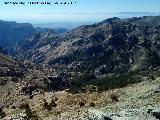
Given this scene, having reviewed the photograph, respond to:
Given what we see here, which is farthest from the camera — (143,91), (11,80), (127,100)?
(11,80)

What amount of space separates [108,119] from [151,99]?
10216mm

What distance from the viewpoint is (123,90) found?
64938 millimetres

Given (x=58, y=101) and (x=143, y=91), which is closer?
(x=143, y=91)

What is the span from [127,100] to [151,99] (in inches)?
155

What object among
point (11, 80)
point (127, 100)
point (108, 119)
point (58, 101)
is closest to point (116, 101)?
point (127, 100)

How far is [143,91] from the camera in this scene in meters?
58.9

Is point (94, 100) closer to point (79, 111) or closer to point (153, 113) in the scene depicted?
point (79, 111)

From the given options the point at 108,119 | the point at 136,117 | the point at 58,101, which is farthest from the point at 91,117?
the point at 58,101

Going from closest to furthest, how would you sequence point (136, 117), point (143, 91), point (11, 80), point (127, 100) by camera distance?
point (136, 117) < point (127, 100) < point (143, 91) < point (11, 80)

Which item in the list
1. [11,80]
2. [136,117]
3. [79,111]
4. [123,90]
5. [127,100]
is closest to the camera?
[136,117]

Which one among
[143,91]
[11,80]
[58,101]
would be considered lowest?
[11,80]

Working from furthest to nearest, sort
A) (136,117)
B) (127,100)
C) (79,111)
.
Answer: (127,100) → (79,111) → (136,117)

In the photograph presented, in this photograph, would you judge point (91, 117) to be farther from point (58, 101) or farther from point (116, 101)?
point (58, 101)

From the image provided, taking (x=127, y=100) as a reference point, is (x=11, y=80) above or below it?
below
